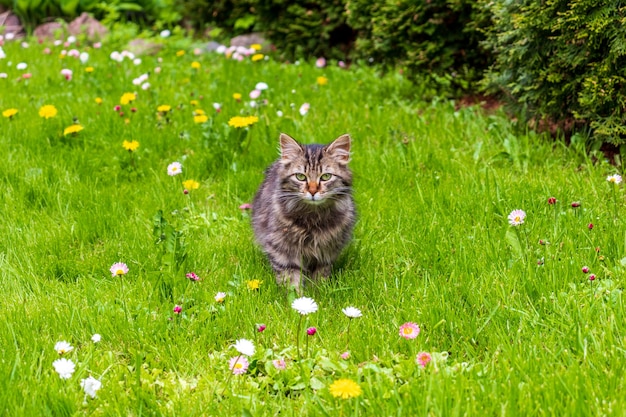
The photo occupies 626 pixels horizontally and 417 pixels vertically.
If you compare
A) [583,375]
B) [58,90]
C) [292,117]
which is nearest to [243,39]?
[58,90]

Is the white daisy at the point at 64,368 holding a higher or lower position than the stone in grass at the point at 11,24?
higher

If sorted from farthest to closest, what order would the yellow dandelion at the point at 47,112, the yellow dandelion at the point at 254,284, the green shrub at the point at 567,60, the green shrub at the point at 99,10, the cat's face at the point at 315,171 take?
the green shrub at the point at 99,10 → the yellow dandelion at the point at 47,112 → the green shrub at the point at 567,60 → the cat's face at the point at 315,171 → the yellow dandelion at the point at 254,284

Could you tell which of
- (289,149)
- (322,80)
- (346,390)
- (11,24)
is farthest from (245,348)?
(11,24)

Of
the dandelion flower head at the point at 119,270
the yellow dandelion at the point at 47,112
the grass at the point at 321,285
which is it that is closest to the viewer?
the grass at the point at 321,285

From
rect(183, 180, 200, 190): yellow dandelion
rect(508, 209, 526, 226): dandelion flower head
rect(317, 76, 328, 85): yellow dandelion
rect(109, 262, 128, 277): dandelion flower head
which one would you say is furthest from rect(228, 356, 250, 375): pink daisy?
rect(317, 76, 328, 85): yellow dandelion

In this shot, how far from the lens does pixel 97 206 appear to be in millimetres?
4336

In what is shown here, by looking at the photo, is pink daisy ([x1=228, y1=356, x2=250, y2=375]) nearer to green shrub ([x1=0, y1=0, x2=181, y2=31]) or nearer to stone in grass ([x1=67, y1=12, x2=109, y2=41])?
stone in grass ([x1=67, y1=12, x2=109, y2=41])

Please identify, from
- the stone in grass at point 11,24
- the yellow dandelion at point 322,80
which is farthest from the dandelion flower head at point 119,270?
the stone in grass at point 11,24

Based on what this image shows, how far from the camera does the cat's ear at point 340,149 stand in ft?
12.3

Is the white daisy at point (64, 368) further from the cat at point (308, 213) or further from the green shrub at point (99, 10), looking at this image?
the green shrub at point (99, 10)

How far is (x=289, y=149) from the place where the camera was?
3.79 m

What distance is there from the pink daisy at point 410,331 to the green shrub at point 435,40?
3.96 m

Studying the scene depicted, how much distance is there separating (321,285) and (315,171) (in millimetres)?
629

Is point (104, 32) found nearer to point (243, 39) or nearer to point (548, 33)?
point (243, 39)
